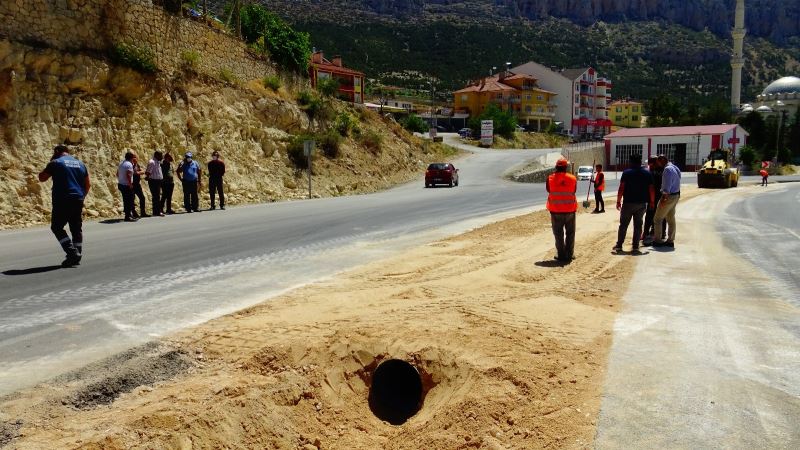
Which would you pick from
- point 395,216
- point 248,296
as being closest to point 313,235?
point 395,216

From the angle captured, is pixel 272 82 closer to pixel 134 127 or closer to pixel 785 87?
pixel 134 127

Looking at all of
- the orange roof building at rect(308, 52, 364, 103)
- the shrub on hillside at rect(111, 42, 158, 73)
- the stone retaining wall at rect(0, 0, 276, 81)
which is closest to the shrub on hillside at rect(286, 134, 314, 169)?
the stone retaining wall at rect(0, 0, 276, 81)

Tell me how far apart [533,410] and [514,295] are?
334 centimetres

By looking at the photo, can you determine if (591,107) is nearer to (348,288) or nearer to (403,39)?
(403,39)

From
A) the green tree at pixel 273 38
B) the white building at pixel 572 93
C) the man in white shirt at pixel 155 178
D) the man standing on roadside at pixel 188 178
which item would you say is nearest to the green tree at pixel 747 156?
the white building at pixel 572 93

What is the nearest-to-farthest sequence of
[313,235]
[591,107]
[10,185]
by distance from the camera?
1. [313,235]
2. [10,185]
3. [591,107]

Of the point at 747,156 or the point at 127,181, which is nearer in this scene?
the point at 127,181

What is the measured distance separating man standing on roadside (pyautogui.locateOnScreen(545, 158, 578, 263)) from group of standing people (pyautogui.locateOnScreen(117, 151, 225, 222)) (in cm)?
1101

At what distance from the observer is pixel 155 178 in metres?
16.7

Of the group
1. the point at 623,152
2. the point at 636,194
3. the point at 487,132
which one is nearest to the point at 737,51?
the point at 623,152

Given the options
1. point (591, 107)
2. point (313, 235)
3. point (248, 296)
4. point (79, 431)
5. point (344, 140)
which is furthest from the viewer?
point (591, 107)

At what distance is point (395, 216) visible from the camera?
17.6 metres

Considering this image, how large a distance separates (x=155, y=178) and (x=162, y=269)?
332 inches

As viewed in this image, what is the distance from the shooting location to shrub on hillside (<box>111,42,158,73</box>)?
19719 mm
